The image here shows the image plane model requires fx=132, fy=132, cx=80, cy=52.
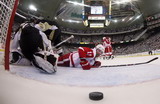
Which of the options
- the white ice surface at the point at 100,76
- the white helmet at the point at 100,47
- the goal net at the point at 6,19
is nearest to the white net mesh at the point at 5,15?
the goal net at the point at 6,19

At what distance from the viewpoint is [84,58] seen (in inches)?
36.9

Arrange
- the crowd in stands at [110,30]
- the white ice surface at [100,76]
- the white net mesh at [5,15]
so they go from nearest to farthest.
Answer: the white ice surface at [100,76], the white net mesh at [5,15], the crowd in stands at [110,30]

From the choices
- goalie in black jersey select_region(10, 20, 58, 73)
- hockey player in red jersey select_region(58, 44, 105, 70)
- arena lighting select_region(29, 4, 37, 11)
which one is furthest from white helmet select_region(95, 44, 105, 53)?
arena lighting select_region(29, 4, 37, 11)

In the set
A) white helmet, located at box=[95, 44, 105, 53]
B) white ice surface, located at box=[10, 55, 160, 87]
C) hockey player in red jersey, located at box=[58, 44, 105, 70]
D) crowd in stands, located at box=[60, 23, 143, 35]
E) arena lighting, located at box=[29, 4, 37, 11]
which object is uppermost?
arena lighting, located at box=[29, 4, 37, 11]

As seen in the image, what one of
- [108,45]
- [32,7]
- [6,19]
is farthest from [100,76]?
[32,7]

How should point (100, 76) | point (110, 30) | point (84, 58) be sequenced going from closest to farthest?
point (100, 76), point (110, 30), point (84, 58)

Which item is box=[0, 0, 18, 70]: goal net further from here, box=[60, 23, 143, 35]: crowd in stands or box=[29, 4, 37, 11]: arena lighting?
box=[60, 23, 143, 35]: crowd in stands

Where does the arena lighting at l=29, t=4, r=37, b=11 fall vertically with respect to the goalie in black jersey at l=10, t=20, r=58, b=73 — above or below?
above

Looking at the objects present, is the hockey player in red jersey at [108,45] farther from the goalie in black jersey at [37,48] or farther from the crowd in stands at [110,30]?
the goalie in black jersey at [37,48]

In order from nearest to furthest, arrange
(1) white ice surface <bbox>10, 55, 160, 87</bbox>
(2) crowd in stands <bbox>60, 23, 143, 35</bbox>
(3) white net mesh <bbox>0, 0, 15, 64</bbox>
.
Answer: (1) white ice surface <bbox>10, 55, 160, 87</bbox>, (3) white net mesh <bbox>0, 0, 15, 64</bbox>, (2) crowd in stands <bbox>60, 23, 143, 35</bbox>

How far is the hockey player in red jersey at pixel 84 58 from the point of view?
0.88 meters

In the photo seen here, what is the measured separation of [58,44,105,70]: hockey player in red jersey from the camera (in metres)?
0.88

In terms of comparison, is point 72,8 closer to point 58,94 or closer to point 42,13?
point 42,13

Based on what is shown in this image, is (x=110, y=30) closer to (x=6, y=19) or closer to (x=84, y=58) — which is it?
(x=84, y=58)
